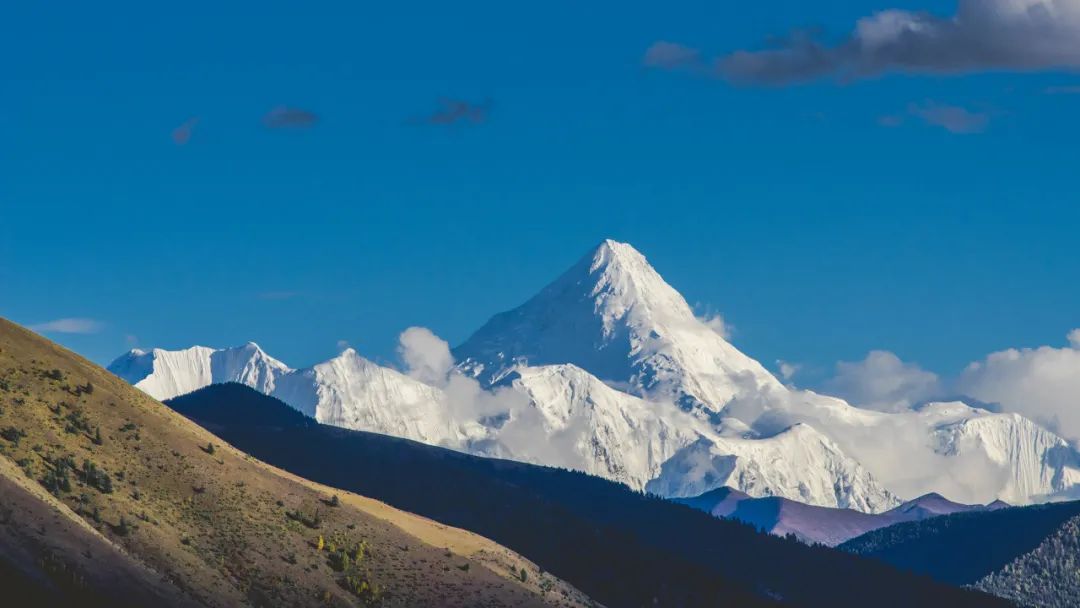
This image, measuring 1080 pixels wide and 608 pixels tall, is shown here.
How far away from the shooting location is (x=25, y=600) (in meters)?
175

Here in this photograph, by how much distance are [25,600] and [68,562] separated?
19791mm

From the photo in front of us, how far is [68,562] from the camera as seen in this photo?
638 feet

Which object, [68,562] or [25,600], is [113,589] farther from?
[25,600]

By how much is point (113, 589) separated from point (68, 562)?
5641mm

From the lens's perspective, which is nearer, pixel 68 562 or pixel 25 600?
pixel 25 600

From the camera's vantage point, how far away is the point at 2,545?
612ft

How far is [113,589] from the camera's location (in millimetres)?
196500

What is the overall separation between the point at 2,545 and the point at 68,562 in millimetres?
9643

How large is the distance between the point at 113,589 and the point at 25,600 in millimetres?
22116

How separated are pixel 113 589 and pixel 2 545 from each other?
14609 millimetres

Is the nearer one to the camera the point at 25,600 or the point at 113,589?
the point at 25,600

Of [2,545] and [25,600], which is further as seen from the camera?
[2,545]


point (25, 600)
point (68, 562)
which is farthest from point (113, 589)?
point (25, 600)

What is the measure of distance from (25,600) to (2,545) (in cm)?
1350
